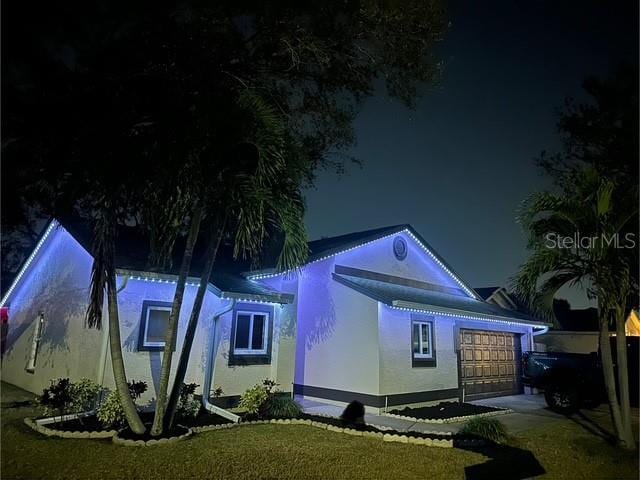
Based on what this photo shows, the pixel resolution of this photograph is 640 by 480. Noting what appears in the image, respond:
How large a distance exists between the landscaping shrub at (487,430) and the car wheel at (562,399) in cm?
495

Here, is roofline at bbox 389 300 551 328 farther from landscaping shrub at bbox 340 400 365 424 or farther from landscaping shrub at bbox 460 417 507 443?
landscaping shrub at bbox 460 417 507 443

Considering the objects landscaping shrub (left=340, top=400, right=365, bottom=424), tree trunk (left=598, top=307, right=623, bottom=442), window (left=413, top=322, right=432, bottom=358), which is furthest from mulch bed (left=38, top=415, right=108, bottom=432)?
tree trunk (left=598, top=307, right=623, bottom=442)

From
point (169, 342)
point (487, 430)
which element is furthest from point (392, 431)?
point (169, 342)

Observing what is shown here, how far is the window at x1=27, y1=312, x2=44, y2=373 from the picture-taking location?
1333 centimetres

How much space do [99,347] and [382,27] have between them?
Result: 31.0 feet

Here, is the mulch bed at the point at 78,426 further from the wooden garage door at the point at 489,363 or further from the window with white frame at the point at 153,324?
the wooden garage door at the point at 489,363

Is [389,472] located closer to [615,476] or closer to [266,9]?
[615,476]

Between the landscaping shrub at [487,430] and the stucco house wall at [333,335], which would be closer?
the landscaping shrub at [487,430]

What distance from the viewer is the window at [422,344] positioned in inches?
521

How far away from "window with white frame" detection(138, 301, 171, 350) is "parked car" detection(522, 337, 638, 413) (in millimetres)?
11186

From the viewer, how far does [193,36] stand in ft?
28.0

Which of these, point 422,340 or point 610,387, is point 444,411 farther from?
point 610,387

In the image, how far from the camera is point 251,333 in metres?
11.9

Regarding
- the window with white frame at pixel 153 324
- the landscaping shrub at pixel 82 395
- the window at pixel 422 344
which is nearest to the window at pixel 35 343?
the window with white frame at pixel 153 324
